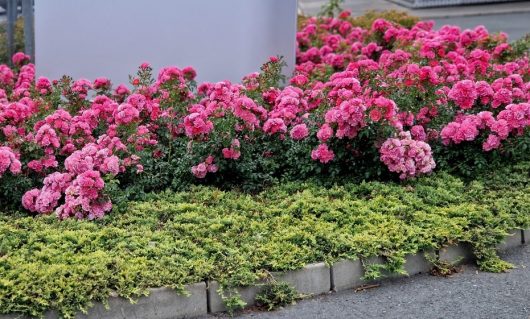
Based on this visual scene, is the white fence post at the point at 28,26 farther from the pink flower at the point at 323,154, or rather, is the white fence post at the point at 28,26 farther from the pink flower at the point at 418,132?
the pink flower at the point at 418,132

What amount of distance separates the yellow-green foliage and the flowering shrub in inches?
8.0

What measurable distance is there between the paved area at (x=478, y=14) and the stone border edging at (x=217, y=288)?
10.4 metres

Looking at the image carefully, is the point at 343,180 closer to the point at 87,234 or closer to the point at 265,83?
the point at 265,83

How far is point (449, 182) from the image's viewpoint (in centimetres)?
566

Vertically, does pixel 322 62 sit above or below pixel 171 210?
above

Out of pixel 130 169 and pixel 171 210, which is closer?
pixel 171 210

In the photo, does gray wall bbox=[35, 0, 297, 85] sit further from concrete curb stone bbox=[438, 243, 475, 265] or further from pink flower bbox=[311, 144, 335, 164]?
concrete curb stone bbox=[438, 243, 475, 265]

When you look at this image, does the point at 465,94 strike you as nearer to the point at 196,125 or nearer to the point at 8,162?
the point at 196,125

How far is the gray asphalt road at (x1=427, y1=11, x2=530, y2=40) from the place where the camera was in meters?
15.3

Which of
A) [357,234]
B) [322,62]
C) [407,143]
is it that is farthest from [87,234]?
[322,62]

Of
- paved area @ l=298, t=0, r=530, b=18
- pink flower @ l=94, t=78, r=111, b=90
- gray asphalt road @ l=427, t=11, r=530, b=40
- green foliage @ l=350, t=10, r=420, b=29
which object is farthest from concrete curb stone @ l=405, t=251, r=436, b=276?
paved area @ l=298, t=0, r=530, b=18

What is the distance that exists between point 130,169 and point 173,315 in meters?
1.54

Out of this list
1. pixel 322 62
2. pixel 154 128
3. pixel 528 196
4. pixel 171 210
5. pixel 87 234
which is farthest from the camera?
pixel 322 62

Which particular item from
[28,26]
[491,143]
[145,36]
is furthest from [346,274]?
[28,26]
